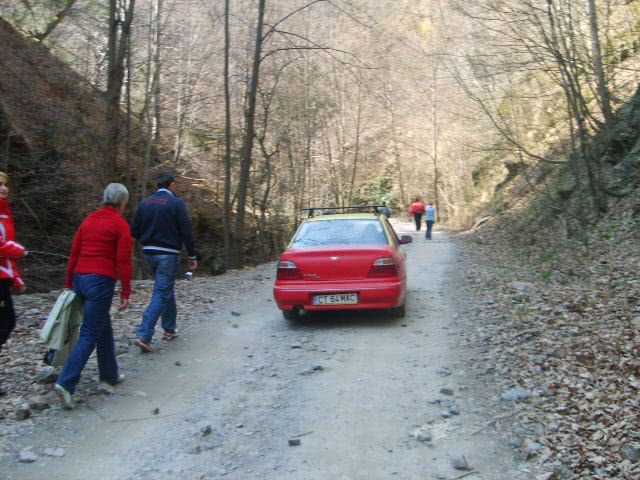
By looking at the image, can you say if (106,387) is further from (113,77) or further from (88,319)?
(113,77)

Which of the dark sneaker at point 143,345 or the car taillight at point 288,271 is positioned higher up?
the car taillight at point 288,271

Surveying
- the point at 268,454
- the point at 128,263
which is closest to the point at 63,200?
the point at 128,263

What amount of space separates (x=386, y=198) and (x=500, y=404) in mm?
44932

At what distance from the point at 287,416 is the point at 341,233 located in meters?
4.20

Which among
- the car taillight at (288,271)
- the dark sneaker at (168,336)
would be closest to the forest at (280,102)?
the dark sneaker at (168,336)

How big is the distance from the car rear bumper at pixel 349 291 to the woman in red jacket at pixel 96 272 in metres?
3.01

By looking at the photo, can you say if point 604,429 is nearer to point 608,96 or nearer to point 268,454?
point 268,454

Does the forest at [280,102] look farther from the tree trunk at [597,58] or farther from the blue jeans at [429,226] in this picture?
the blue jeans at [429,226]

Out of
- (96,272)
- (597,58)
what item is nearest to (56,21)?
(96,272)

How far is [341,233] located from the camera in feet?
28.7

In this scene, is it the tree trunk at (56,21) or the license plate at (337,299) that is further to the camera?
the tree trunk at (56,21)

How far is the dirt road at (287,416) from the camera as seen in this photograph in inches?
159

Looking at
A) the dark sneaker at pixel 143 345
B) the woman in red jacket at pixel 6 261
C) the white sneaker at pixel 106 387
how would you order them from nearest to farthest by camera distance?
the woman in red jacket at pixel 6 261, the white sneaker at pixel 106 387, the dark sneaker at pixel 143 345

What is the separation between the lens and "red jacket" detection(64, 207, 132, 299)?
5.20 m
